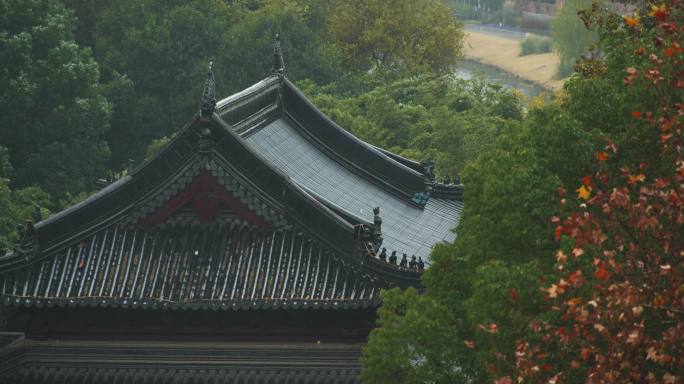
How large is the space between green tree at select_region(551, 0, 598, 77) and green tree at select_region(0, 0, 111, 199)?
58.7m

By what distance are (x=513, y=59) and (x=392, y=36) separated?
55.3 metres

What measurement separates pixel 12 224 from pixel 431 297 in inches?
1141

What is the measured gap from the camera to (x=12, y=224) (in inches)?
1818

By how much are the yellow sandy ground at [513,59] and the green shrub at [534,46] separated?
2.01 feet

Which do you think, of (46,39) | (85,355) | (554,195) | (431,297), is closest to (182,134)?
(85,355)

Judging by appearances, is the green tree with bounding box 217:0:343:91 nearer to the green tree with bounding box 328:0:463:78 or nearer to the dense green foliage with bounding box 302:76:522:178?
the dense green foliage with bounding box 302:76:522:178

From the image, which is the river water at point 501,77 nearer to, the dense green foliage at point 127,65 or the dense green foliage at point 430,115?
the dense green foliage at point 127,65

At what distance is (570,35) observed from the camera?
114 m

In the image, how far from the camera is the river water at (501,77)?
393ft

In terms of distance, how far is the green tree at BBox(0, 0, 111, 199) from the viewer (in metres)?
57.7

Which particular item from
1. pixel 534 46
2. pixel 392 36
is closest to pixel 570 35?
pixel 534 46

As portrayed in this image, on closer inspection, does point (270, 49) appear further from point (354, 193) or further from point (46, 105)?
point (354, 193)

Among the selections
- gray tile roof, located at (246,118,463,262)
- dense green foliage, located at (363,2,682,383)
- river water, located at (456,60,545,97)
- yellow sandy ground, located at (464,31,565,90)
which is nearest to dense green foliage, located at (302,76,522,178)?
gray tile roof, located at (246,118,463,262)

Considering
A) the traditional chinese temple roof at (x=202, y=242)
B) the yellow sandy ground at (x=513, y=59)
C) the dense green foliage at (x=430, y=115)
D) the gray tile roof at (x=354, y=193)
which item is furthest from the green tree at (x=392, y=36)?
the traditional chinese temple roof at (x=202, y=242)
